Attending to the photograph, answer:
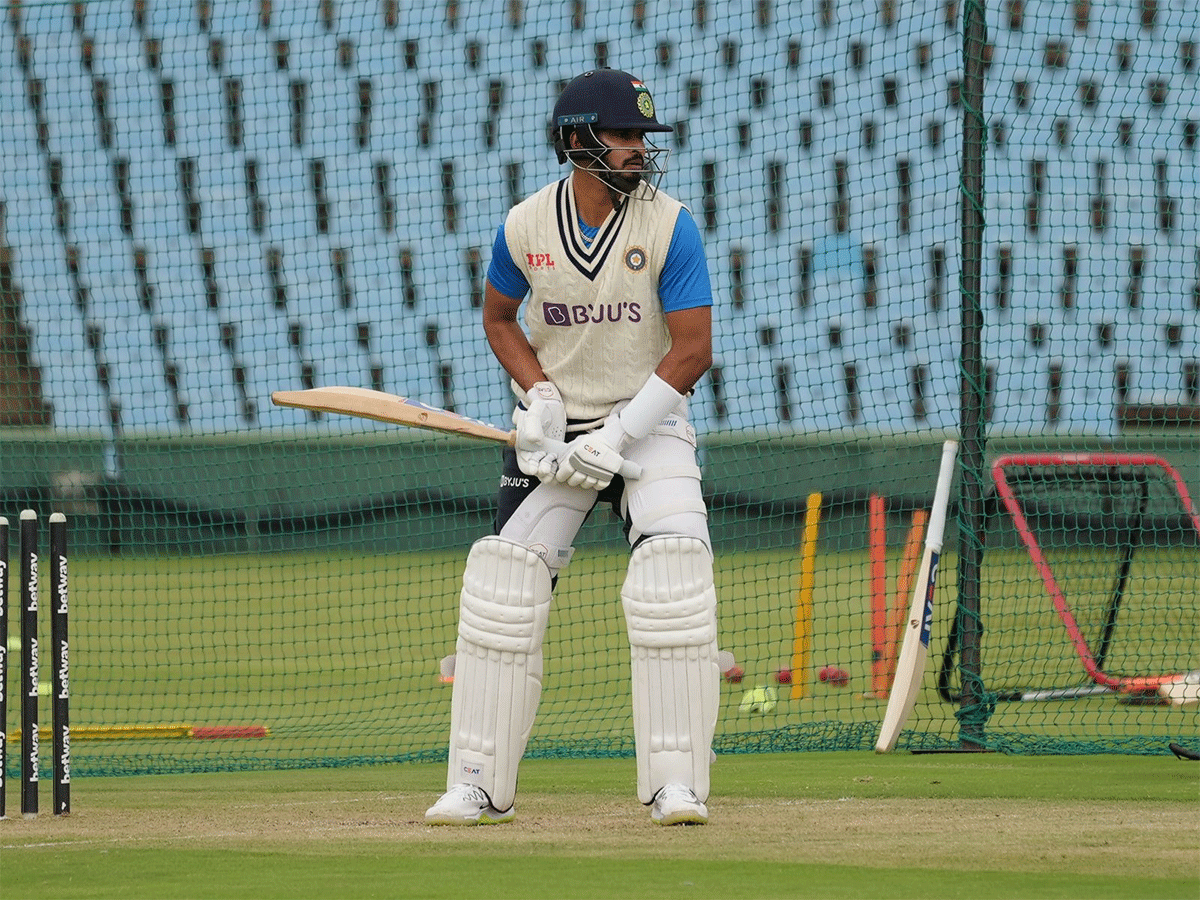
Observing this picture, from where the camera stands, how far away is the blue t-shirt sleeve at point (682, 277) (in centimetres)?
421

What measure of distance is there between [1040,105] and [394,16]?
451 centimetres

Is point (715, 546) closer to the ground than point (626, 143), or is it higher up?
closer to the ground

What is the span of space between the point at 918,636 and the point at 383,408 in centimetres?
220

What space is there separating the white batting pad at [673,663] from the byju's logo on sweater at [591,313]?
1.78ft

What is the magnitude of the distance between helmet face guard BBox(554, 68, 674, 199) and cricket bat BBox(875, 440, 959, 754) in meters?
1.95

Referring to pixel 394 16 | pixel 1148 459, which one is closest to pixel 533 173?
pixel 394 16

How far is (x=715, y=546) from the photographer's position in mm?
12945

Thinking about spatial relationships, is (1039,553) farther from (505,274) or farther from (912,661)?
(505,274)

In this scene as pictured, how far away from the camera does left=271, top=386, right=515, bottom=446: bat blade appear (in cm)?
430

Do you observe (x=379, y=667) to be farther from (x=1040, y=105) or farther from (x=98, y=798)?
(x=1040, y=105)

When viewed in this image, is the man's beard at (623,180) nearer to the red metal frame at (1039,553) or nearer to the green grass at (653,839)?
the green grass at (653,839)

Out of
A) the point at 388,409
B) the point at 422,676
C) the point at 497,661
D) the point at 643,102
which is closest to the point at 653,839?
the point at 497,661

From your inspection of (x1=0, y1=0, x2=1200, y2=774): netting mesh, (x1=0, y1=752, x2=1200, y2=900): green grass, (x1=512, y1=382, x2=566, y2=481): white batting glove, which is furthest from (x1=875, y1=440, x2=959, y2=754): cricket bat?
(x1=0, y1=0, x2=1200, y2=774): netting mesh

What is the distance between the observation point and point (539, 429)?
4.18 meters
